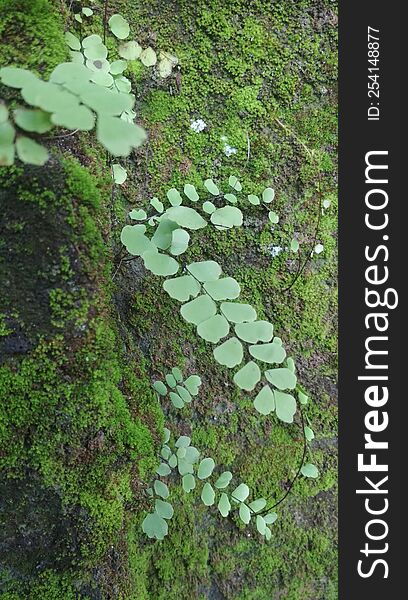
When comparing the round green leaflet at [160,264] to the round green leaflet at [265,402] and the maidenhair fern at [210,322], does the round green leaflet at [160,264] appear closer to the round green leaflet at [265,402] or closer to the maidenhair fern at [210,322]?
the maidenhair fern at [210,322]

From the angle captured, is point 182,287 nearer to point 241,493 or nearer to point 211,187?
point 211,187

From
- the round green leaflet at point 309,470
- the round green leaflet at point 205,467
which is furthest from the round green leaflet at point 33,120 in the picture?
the round green leaflet at point 309,470

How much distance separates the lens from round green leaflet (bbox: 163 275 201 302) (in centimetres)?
127

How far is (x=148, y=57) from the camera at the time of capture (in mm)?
1664

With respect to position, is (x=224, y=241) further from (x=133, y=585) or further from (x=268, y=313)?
(x=133, y=585)

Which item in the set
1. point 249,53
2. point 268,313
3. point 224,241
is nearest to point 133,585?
point 268,313

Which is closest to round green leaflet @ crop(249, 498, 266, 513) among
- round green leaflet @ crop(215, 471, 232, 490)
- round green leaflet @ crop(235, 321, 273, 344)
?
round green leaflet @ crop(215, 471, 232, 490)

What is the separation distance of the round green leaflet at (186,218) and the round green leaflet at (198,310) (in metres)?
0.24

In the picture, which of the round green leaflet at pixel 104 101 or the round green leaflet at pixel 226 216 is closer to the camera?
the round green leaflet at pixel 104 101

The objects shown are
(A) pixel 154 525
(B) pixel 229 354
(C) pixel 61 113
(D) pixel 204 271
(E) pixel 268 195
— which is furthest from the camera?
(E) pixel 268 195

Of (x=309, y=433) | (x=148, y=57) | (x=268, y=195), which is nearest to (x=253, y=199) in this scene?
(x=268, y=195)

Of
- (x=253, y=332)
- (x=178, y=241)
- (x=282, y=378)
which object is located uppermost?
(x=178, y=241)

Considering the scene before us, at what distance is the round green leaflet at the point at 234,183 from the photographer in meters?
1.74

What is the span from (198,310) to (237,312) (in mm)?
87
